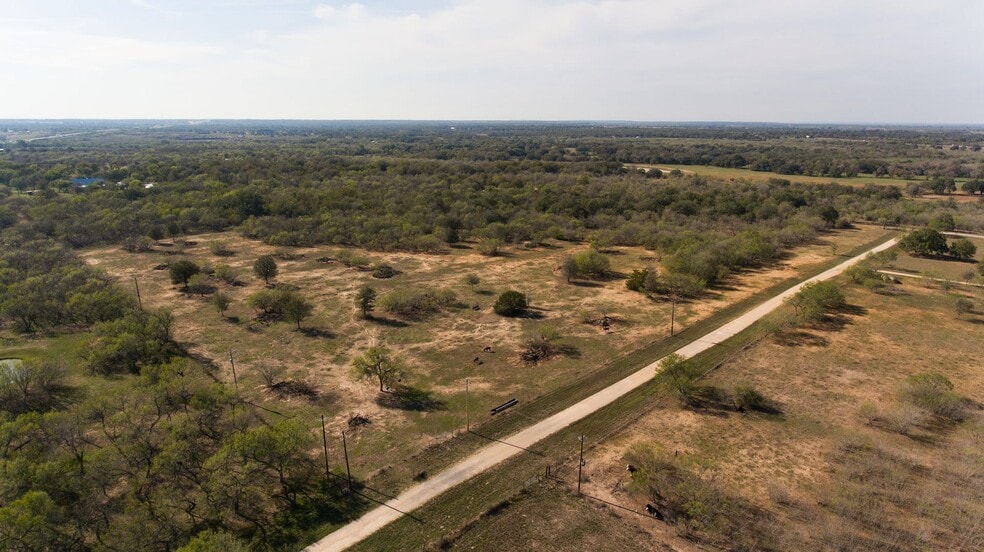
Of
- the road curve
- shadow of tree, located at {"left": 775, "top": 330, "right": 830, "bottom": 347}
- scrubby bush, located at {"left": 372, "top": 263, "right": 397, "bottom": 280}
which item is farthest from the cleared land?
the road curve

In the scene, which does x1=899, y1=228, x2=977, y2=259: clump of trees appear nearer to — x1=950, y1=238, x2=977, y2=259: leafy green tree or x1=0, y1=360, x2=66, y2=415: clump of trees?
x1=950, y1=238, x2=977, y2=259: leafy green tree

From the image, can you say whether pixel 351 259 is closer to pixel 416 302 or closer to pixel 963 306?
pixel 416 302

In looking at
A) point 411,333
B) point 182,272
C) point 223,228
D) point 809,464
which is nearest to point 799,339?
point 809,464

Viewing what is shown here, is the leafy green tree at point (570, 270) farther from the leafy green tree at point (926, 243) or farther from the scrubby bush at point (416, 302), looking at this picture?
the leafy green tree at point (926, 243)

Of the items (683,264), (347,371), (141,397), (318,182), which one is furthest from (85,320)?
(318,182)

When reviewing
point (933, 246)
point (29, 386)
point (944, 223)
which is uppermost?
point (944, 223)

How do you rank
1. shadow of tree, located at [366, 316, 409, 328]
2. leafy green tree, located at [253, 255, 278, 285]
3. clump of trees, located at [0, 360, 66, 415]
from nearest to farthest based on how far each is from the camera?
clump of trees, located at [0, 360, 66, 415]
shadow of tree, located at [366, 316, 409, 328]
leafy green tree, located at [253, 255, 278, 285]

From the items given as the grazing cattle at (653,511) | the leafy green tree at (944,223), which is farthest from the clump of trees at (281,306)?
the leafy green tree at (944,223)
